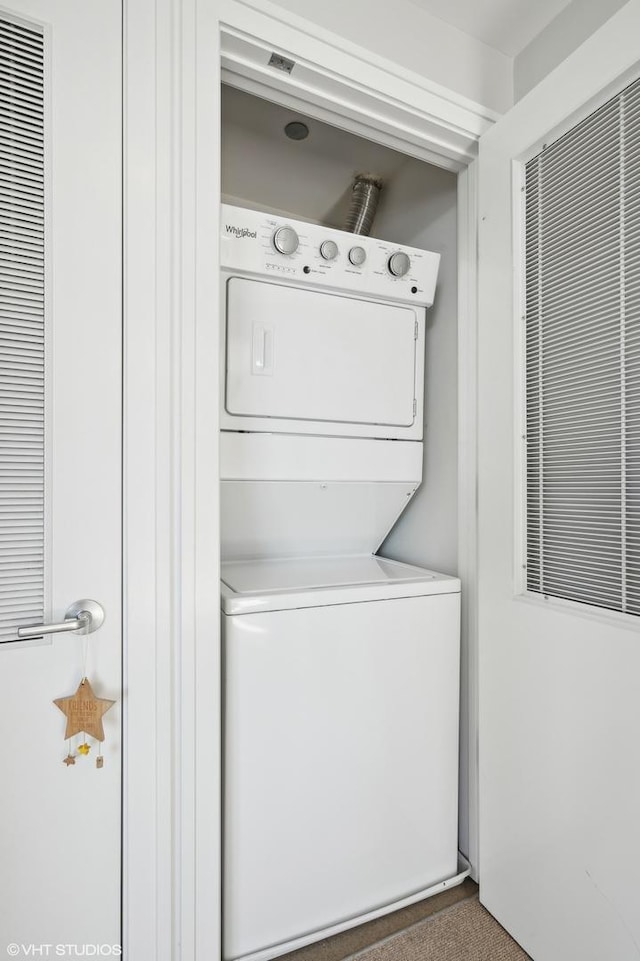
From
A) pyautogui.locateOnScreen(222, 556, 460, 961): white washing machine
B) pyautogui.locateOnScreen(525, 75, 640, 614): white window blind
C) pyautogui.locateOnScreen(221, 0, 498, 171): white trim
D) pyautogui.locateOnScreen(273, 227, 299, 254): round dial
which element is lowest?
pyautogui.locateOnScreen(222, 556, 460, 961): white washing machine

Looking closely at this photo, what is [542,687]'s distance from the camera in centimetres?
124

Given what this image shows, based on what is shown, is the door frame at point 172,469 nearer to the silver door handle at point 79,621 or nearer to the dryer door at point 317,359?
the silver door handle at point 79,621

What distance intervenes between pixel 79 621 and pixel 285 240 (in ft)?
3.61

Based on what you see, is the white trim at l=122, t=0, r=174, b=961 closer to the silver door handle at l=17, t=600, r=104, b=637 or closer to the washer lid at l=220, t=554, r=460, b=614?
the silver door handle at l=17, t=600, r=104, b=637

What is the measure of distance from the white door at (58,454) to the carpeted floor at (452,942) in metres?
0.72

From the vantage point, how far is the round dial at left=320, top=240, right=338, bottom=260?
1452 millimetres

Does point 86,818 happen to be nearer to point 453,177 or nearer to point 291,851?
point 291,851

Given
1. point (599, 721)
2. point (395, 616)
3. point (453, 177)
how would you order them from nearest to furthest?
point (599, 721)
point (395, 616)
point (453, 177)

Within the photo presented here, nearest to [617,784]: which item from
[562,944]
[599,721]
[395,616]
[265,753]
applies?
[599,721]

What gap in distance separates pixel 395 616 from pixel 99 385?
960mm

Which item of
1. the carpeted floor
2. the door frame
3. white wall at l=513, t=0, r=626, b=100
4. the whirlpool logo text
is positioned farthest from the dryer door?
the carpeted floor

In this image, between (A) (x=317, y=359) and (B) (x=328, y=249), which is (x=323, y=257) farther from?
(A) (x=317, y=359)

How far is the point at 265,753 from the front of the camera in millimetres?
1235

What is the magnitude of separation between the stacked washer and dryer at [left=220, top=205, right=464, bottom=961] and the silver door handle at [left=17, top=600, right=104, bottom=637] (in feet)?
0.94
